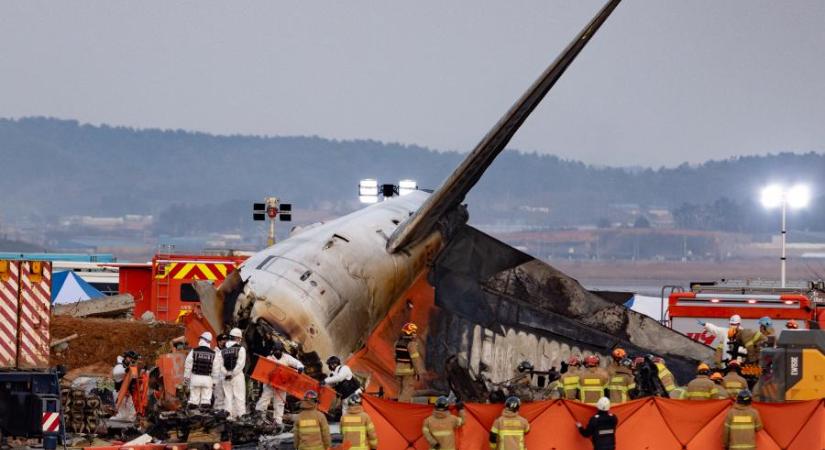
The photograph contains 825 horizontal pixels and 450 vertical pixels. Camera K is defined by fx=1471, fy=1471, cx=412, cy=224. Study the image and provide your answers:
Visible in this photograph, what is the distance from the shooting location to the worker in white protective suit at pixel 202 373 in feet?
79.4

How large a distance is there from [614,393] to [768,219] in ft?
334

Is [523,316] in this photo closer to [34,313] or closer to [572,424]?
[572,424]

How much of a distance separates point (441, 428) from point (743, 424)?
4.51 meters

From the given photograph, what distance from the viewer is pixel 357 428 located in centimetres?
2147

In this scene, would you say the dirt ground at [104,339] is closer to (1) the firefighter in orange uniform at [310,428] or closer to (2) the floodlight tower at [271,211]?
(2) the floodlight tower at [271,211]

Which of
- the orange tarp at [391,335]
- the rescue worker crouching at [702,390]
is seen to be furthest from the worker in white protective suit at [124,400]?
the rescue worker crouching at [702,390]

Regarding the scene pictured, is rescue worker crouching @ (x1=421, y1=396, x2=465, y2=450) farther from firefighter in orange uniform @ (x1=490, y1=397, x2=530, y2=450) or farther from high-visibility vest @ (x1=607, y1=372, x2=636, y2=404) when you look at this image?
high-visibility vest @ (x1=607, y1=372, x2=636, y2=404)

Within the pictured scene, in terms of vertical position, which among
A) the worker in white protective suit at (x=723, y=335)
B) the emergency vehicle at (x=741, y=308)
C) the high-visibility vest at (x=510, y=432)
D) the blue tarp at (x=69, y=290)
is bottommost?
the high-visibility vest at (x=510, y=432)

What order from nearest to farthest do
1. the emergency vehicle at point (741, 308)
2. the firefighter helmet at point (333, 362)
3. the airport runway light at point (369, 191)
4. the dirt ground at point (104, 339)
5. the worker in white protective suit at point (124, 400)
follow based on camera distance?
the firefighter helmet at point (333, 362)
the worker in white protective suit at point (124, 400)
the emergency vehicle at point (741, 308)
the dirt ground at point (104, 339)
the airport runway light at point (369, 191)

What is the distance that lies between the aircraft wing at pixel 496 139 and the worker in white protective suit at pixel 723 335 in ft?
20.1

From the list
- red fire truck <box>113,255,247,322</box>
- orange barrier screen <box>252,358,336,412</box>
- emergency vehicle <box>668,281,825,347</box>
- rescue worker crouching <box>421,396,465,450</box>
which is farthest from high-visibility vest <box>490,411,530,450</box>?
red fire truck <box>113,255,247,322</box>

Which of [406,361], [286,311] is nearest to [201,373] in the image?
[286,311]

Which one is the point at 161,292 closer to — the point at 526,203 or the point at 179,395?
the point at 179,395

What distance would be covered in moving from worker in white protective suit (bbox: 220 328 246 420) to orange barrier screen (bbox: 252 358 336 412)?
308 millimetres
